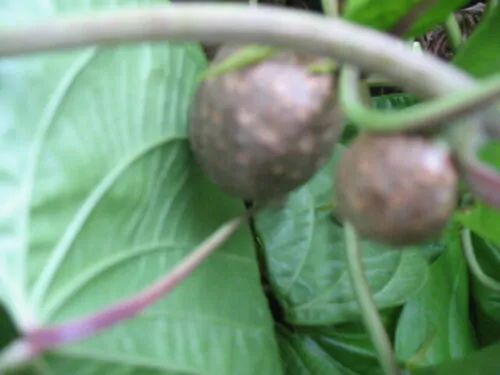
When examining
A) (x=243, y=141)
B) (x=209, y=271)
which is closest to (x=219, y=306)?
(x=209, y=271)

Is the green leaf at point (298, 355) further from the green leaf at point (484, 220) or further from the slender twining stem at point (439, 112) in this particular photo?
the slender twining stem at point (439, 112)

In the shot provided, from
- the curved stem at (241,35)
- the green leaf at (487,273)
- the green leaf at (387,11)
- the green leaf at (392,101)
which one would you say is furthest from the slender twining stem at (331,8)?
the green leaf at (487,273)

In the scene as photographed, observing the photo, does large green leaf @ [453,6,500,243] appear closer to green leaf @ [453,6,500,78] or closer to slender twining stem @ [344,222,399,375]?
green leaf @ [453,6,500,78]

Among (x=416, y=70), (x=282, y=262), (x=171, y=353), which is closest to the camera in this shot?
(x=416, y=70)

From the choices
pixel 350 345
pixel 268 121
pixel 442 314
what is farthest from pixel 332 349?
pixel 268 121

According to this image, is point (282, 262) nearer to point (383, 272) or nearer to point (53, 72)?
point (383, 272)

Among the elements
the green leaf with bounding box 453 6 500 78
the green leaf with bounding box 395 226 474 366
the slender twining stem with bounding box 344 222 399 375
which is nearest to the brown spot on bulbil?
the slender twining stem with bounding box 344 222 399 375

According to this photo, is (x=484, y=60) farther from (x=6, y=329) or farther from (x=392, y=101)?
(x=6, y=329)
